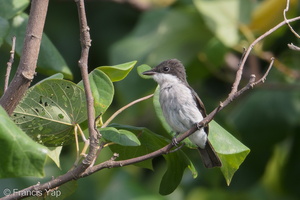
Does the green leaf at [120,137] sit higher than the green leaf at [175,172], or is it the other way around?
the green leaf at [120,137]

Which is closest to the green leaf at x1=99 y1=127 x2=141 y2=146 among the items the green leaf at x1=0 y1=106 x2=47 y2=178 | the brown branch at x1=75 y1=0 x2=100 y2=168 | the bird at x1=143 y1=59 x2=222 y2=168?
the brown branch at x1=75 y1=0 x2=100 y2=168

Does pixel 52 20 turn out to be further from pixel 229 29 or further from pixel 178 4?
pixel 229 29

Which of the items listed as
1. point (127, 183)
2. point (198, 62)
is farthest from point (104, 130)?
point (198, 62)

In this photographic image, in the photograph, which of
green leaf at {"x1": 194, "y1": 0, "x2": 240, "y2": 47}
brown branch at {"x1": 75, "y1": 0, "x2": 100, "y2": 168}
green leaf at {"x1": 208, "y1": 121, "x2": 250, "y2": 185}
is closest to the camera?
brown branch at {"x1": 75, "y1": 0, "x2": 100, "y2": 168}

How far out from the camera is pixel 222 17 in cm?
477

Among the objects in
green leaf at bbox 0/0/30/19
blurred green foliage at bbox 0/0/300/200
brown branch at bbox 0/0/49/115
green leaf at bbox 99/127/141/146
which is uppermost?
green leaf at bbox 0/0/30/19

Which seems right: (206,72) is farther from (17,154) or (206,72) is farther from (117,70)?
(17,154)

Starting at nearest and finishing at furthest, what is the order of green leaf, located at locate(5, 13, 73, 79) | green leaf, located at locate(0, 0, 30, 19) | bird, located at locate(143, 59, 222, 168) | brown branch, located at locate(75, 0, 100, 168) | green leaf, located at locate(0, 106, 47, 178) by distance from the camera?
green leaf, located at locate(0, 106, 47, 178) < brown branch, located at locate(75, 0, 100, 168) < green leaf, located at locate(0, 0, 30, 19) < green leaf, located at locate(5, 13, 73, 79) < bird, located at locate(143, 59, 222, 168)

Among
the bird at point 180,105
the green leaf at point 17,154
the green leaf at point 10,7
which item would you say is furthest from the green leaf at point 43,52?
the green leaf at point 17,154

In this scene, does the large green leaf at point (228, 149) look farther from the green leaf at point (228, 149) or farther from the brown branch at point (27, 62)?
the brown branch at point (27, 62)

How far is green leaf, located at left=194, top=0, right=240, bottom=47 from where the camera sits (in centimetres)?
468

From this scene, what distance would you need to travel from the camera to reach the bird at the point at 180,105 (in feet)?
11.5

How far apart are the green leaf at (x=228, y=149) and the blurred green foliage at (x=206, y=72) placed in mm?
1487

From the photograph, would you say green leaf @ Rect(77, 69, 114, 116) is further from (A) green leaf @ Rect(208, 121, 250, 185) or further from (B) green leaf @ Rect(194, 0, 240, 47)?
(B) green leaf @ Rect(194, 0, 240, 47)
